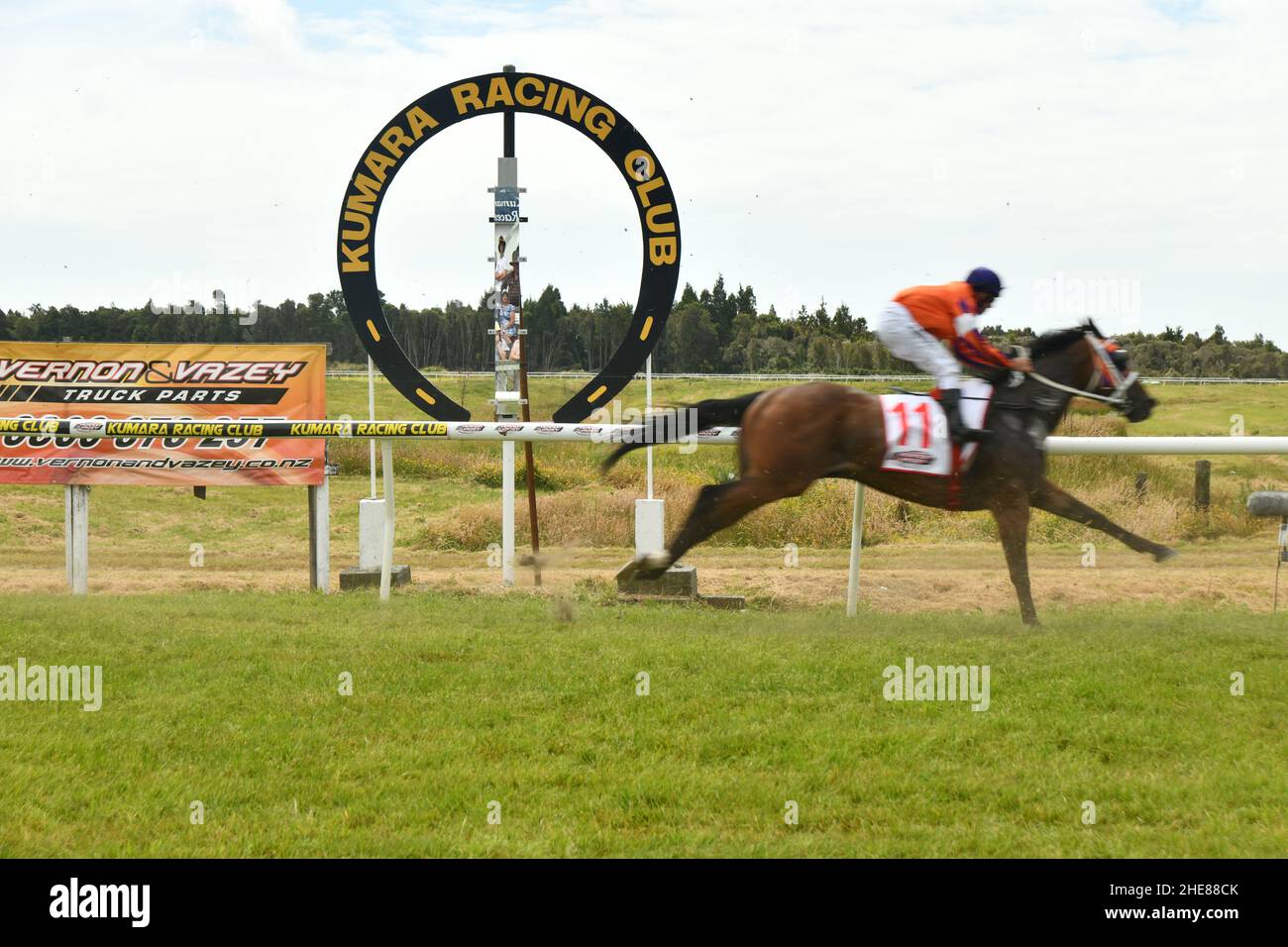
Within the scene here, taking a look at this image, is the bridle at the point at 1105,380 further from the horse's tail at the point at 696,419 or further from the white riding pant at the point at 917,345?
the horse's tail at the point at 696,419

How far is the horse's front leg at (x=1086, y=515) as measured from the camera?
5.96 metres

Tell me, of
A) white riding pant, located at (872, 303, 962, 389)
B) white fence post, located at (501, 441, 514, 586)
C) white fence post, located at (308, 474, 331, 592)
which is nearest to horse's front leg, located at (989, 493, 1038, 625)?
white riding pant, located at (872, 303, 962, 389)

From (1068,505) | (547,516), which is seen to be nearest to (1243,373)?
(547,516)

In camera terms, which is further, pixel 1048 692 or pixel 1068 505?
pixel 1068 505

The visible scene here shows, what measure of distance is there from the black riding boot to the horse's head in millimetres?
567

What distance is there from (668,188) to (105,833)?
655cm

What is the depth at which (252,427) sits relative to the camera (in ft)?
23.9

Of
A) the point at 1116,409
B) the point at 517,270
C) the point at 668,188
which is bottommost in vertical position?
the point at 1116,409

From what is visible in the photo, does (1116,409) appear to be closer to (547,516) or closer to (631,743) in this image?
(631,743)

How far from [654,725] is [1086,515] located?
9.80ft

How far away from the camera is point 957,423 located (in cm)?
602

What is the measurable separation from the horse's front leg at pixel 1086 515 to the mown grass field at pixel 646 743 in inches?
16.4

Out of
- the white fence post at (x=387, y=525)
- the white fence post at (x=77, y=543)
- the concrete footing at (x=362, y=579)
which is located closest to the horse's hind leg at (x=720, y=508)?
the white fence post at (x=387, y=525)

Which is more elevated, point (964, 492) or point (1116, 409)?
point (1116, 409)
